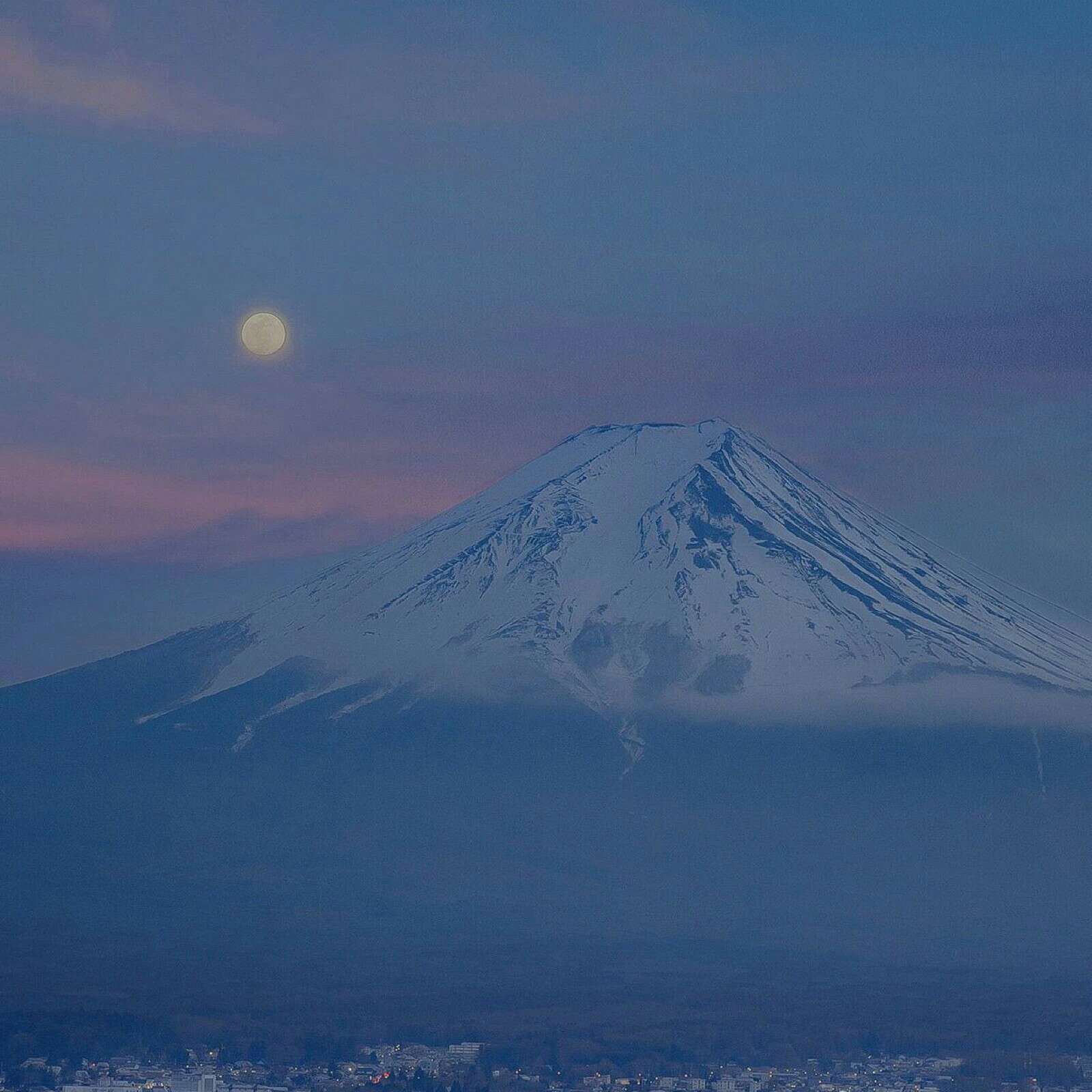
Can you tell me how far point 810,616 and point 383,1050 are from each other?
86.9 ft

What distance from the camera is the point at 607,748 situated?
68.4 meters

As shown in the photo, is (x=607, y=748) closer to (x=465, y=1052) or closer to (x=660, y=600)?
(x=660, y=600)

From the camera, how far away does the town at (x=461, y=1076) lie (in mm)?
44469

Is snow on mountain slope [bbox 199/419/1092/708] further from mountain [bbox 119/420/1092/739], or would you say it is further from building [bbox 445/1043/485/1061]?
building [bbox 445/1043/485/1061]

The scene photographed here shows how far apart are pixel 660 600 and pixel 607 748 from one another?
16.7ft

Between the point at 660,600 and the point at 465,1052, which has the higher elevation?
the point at 660,600

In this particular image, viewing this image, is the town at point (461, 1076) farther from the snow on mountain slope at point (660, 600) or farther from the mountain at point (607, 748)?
the snow on mountain slope at point (660, 600)

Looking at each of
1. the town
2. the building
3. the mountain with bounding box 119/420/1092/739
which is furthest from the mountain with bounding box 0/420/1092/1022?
the town

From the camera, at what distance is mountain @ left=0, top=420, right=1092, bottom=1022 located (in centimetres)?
6450

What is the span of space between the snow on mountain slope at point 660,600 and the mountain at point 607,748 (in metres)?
0.10

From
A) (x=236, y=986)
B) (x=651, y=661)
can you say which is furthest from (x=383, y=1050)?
(x=651, y=661)

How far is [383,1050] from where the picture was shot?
4894 centimetres

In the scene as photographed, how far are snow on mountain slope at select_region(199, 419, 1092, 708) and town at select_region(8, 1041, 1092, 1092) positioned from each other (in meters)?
21.6

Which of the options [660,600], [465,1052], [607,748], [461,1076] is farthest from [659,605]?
[461,1076]
